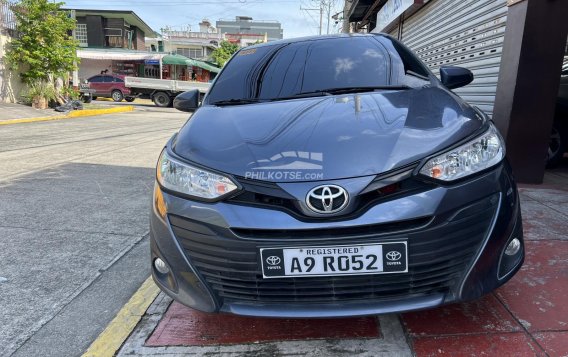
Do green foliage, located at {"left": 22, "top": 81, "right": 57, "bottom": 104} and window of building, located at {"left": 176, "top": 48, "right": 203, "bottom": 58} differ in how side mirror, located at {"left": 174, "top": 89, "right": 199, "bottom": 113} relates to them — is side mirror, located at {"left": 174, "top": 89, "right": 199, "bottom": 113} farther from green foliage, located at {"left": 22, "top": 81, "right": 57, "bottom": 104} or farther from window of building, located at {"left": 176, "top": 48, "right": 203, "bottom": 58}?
window of building, located at {"left": 176, "top": 48, "right": 203, "bottom": 58}

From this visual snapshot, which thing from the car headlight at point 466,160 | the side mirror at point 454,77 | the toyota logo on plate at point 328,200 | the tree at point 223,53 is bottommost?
the toyota logo on plate at point 328,200

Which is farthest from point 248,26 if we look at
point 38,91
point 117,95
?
point 38,91

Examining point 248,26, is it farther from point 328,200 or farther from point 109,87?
point 328,200

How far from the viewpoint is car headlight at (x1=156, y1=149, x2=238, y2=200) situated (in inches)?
70.9

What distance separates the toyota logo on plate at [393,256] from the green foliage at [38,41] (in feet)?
54.6

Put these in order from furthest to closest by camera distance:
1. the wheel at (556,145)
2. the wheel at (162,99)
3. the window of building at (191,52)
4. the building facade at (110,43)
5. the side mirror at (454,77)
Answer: the window of building at (191,52) → the building facade at (110,43) → the wheel at (162,99) → the wheel at (556,145) → the side mirror at (454,77)

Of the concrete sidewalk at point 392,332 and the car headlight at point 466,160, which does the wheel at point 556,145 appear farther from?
the car headlight at point 466,160

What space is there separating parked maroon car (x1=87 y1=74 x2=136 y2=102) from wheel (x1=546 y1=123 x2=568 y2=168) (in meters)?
22.3

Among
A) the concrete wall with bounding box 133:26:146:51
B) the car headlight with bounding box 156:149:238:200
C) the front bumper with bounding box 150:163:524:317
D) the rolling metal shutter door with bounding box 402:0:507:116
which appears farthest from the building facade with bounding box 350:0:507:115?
the concrete wall with bounding box 133:26:146:51

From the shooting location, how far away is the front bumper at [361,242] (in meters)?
1.65

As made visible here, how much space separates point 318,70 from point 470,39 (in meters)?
4.61

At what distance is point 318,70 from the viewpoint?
115 inches

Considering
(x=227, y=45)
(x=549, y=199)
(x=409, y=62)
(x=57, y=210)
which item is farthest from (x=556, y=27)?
(x=227, y=45)

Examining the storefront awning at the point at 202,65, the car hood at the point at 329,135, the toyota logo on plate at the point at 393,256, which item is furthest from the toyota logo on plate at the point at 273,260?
the storefront awning at the point at 202,65
